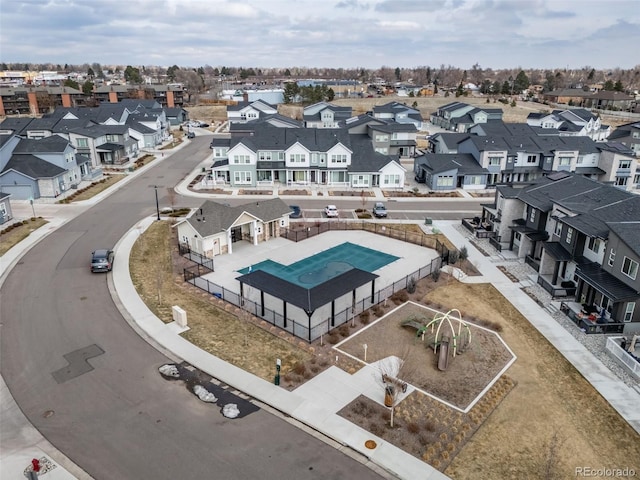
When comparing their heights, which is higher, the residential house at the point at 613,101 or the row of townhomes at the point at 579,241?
the residential house at the point at 613,101

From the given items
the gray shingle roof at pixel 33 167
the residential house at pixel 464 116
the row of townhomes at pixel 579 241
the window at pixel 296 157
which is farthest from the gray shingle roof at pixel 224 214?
the residential house at pixel 464 116

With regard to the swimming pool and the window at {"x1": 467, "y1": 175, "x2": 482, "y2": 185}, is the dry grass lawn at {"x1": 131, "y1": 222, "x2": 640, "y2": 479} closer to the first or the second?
the swimming pool

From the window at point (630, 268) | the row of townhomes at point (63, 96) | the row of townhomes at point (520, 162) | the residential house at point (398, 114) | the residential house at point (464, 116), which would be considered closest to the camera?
the window at point (630, 268)

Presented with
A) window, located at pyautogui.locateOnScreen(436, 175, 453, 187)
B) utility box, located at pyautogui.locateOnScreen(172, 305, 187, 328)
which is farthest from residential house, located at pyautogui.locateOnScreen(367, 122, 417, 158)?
utility box, located at pyautogui.locateOnScreen(172, 305, 187, 328)

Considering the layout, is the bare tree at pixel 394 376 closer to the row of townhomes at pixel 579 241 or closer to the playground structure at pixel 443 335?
the playground structure at pixel 443 335

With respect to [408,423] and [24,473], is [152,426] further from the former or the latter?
[408,423]

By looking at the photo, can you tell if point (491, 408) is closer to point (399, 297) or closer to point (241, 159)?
point (399, 297)
